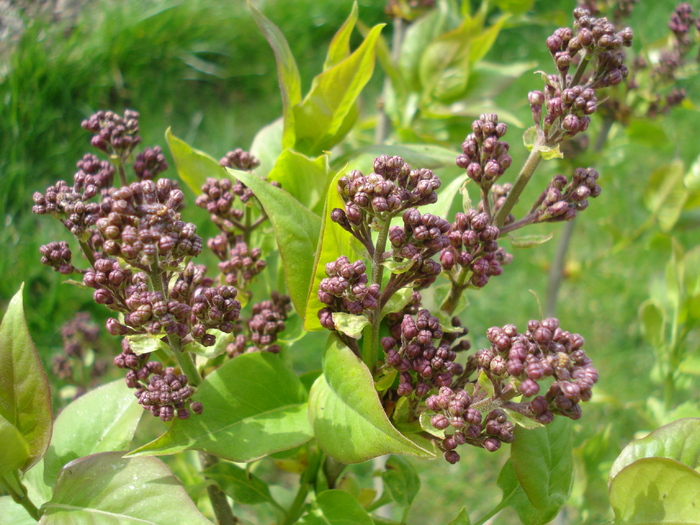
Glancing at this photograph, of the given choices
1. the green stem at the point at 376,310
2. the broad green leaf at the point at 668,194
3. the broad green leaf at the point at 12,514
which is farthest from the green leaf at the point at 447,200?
the broad green leaf at the point at 668,194

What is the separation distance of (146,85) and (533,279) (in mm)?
3131

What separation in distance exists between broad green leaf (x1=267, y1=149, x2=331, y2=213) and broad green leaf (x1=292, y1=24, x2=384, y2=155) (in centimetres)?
9

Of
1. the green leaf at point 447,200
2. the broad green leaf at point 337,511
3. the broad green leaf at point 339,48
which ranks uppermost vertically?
the broad green leaf at point 339,48

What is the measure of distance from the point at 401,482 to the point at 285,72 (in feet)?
2.59

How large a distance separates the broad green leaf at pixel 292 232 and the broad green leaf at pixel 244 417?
0.14m

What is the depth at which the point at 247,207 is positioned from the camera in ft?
3.70

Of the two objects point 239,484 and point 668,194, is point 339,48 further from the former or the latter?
point 668,194

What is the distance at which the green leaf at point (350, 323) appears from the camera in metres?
0.79

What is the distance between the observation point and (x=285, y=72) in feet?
3.67

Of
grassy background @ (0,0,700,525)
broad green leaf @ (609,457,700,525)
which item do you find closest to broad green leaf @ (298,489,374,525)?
broad green leaf @ (609,457,700,525)

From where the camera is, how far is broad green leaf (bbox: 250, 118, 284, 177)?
1.28 meters

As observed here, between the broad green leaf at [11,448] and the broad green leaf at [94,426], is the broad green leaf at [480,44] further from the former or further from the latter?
the broad green leaf at [11,448]

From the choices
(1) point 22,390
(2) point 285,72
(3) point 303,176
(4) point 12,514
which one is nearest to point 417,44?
(2) point 285,72

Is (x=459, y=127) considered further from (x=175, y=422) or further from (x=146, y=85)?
(x=146, y=85)
